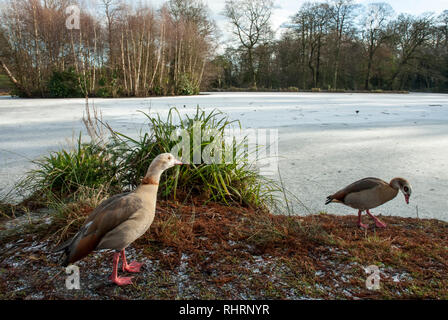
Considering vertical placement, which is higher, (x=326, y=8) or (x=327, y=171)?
(x=326, y=8)

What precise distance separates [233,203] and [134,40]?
47.5ft

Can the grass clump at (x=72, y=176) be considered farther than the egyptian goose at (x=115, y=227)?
Yes

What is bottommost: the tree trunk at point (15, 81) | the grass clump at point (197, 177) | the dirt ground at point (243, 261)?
the dirt ground at point (243, 261)

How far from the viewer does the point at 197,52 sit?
18391 mm

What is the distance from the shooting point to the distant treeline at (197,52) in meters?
12.5

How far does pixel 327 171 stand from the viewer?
331cm

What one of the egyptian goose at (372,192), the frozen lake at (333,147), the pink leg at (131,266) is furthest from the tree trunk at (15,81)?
the egyptian goose at (372,192)

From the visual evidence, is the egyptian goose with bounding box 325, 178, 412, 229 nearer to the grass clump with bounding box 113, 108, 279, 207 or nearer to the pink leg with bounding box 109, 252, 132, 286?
the grass clump with bounding box 113, 108, 279, 207

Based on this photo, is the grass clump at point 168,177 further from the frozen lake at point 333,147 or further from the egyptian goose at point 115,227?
the egyptian goose at point 115,227

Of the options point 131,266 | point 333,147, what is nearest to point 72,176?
point 131,266

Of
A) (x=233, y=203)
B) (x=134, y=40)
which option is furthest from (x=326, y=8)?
(x=233, y=203)

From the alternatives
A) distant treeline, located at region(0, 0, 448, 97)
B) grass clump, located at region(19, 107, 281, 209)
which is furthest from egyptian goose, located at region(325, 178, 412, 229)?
distant treeline, located at region(0, 0, 448, 97)

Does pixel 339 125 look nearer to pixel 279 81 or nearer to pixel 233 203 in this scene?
pixel 233 203

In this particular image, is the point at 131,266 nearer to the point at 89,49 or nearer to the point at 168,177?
the point at 168,177
